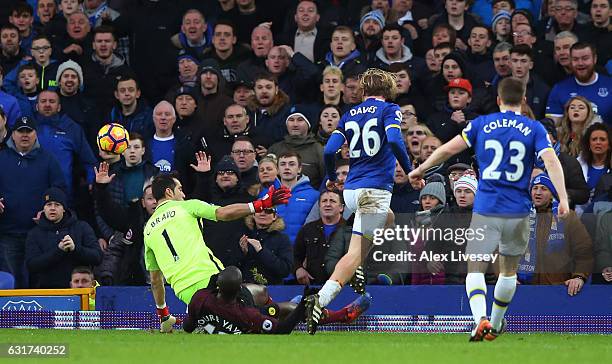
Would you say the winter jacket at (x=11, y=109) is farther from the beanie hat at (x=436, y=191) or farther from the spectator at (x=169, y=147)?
the beanie hat at (x=436, y=191)

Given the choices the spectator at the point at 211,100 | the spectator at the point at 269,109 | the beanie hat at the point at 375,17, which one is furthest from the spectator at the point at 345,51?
the spectator at the point at 211,100

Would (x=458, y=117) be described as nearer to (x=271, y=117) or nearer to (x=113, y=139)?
(x=271, y=117)

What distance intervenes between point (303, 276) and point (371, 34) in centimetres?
455

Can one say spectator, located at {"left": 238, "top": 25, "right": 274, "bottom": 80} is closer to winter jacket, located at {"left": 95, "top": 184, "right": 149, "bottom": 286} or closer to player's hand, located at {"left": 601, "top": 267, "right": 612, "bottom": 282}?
winter jacket, located at {"left": 95, "top": 184, "right": 149, "bottom": 286}

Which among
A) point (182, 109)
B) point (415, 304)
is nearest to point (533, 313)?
point (415, 304)

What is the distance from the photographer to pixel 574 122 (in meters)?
16.5

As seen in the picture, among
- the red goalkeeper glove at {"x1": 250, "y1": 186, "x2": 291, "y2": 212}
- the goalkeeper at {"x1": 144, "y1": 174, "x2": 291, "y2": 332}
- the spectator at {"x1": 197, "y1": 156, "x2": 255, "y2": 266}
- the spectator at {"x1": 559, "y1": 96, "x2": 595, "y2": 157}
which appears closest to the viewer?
the red goalkeeper glove at {"x1": 250, "y1": 186, "x2": 291, "y2": 212}

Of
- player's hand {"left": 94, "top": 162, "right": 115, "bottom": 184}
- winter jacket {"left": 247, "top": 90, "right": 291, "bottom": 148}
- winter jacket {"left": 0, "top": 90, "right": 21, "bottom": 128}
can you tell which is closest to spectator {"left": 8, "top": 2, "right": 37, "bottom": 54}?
winter jacket {"left": 0, "top": 90, "right": 21, "bottom": 128}

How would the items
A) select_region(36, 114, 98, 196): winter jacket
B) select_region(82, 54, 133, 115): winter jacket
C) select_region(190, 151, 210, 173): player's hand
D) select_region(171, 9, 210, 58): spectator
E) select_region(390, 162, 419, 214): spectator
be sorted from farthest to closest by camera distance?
select_region(171, 9, 210, 58): spectator < select_region(82, 54, 133, 115): winter jacket < select_region(36, 114, 98, 196): winter jacket < select_region(190, 151, 210, 173): player's hand < select_region(390, 162, 419, 214): spectator

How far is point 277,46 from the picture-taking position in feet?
63.2

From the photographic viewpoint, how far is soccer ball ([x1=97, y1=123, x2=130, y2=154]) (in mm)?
17047

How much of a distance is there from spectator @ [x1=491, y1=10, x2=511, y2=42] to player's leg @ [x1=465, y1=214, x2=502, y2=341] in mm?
7143

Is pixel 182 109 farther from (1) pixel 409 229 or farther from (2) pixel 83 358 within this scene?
(2) pixel 83 358

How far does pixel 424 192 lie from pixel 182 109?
434 centimetres
